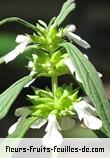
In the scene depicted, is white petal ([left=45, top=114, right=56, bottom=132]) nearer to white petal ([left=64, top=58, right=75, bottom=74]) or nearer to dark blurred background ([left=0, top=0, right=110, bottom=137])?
white petal ([left=64, top=58, right=75, bottom=74])

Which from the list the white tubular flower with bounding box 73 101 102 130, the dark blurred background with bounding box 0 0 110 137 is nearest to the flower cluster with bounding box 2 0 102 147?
the white tubular flower with bounding box 73 101 102 130

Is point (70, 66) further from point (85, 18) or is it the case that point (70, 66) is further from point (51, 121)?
point (85, 18)

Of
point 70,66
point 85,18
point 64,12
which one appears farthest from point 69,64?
point 85,18

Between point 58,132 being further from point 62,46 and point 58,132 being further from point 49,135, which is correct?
point 62,46

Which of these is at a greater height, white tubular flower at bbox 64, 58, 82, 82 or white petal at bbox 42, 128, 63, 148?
white tubular flower at bbox 64, 58, 82, 82

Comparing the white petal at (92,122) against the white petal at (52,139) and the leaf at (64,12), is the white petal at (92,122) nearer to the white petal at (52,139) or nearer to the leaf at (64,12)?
the white petal at (52,139)

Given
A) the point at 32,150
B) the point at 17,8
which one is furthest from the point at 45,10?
the point at 32,150
